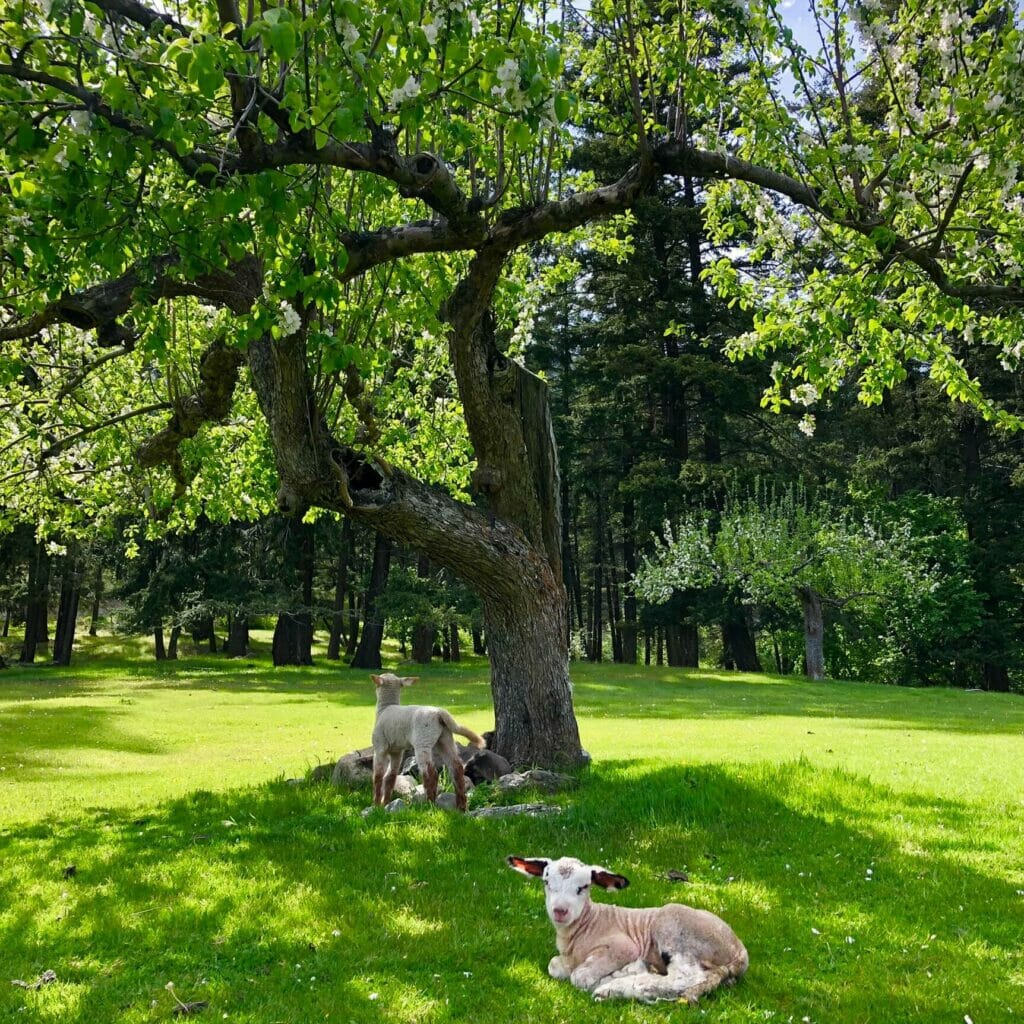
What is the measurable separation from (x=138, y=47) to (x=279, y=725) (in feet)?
60.9

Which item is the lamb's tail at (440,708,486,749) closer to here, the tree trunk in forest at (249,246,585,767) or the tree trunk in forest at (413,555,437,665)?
the tree trunk in forest at (249,246,585,767)

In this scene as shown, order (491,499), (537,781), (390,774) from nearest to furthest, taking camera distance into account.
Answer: (390,774) < (537,781) < (491,499)

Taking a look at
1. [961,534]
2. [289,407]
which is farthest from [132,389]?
[961,534]

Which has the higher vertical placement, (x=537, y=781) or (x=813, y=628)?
(x=813, y=628)

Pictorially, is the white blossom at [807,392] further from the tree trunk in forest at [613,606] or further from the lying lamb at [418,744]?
the tree trunk in forest at [613,606]

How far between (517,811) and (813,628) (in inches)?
1219

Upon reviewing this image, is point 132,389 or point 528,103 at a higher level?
point 132,389

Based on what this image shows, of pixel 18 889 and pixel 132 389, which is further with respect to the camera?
pixel 132 389

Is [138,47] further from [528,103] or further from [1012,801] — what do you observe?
[1012,801]

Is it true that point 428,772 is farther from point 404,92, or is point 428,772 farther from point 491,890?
point 404,92

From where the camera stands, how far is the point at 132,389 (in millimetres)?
17562

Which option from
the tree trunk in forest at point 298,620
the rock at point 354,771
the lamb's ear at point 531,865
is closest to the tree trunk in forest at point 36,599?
the tree trunk in forest at point 298,620

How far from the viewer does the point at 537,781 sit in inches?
397

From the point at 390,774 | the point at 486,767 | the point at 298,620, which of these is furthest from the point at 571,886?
the point at 298,620
